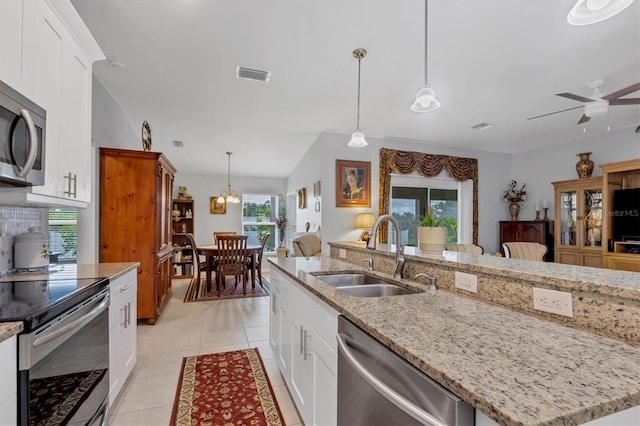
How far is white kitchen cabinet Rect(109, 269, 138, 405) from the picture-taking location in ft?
6.32

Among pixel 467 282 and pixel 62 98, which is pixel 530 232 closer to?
pixel 467 282

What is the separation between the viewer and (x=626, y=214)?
4.34 m

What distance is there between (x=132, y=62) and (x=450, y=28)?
299cm

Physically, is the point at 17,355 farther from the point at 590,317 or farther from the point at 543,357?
the point at 590,317

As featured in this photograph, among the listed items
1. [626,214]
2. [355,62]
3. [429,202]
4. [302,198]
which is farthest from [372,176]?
[626,214]

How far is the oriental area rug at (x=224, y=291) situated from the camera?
4.84 meters

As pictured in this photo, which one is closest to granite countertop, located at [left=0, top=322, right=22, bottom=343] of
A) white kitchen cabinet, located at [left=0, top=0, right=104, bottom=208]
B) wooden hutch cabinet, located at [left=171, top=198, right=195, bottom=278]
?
→ white kitchen cabinet, located at [left=0, top=0, right=104, bottom=208]

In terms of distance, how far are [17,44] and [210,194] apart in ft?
20.3

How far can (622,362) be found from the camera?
741 mm

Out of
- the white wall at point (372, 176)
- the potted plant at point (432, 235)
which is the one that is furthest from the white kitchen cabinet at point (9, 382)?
the white wall at point (372, 176)

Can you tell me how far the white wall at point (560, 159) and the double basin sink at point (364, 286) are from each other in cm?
537

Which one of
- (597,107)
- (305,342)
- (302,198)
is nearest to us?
(305,342)

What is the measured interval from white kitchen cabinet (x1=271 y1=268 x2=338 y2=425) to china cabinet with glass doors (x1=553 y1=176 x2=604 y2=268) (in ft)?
16.7

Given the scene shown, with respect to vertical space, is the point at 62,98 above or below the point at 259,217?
above
